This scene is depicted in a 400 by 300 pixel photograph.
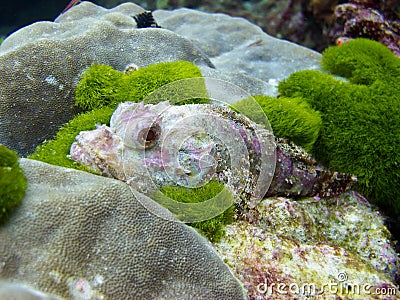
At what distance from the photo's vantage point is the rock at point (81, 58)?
10.5 ft

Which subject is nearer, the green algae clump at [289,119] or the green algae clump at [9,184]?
the green algae clump at [9,184]

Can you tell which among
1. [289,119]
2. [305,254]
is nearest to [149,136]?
[305,254]

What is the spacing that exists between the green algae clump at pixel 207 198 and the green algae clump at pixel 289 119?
2.94 feet

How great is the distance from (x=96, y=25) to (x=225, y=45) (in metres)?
2.52

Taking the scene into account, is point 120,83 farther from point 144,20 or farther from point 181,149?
point 144,20

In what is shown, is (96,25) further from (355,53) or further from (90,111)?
(355,53)

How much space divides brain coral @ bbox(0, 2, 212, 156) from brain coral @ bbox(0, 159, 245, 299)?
1.41 metres

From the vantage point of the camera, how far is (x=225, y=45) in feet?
19.1

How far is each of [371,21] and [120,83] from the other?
4.25m

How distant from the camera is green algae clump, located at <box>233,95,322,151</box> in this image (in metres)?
3.02

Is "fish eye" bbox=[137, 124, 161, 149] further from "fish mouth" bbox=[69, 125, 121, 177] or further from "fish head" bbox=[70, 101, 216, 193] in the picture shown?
"fish mouth" bbox=[69, 125, 121, 177]

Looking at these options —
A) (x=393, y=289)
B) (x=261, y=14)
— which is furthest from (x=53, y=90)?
(x=261, y=14)

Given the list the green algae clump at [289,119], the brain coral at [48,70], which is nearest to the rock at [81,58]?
the brain coral at [48,70]

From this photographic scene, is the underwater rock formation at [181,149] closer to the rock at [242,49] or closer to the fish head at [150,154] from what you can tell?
the fish head at [150,154]
